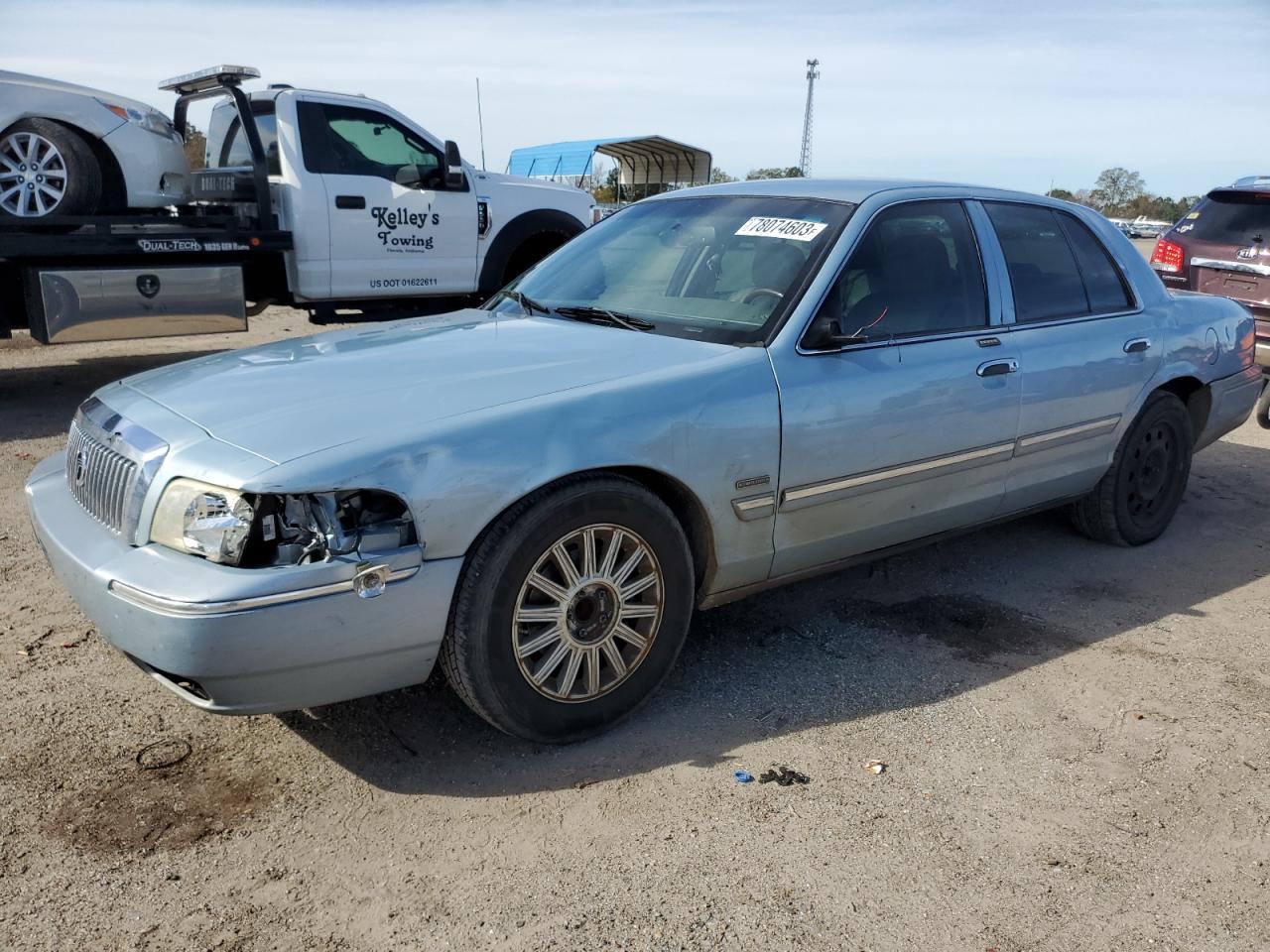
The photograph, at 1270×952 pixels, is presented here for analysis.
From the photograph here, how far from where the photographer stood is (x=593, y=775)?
122 inches

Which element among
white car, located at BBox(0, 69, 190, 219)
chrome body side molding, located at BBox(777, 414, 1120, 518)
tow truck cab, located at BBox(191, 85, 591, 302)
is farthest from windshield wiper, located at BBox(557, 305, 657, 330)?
tow truck cab, located at BBox(191, 85, 591, 302)

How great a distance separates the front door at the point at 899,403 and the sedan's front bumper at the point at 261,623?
1305 mm

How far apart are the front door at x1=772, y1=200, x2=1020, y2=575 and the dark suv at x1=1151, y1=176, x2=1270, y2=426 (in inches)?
199

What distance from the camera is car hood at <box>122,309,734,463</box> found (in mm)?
2896

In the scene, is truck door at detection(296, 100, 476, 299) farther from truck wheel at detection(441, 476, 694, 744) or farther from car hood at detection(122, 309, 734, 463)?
truck wheel at detection(441, 476, 694, 744)

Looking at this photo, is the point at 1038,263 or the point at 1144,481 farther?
the point at 1144,481

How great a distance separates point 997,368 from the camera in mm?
4117

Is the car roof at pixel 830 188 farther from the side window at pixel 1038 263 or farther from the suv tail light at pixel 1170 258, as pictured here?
the suv tail light at pixel 1170 258

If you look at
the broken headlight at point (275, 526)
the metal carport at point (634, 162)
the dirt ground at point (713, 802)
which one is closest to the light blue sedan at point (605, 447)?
the broken headlight at point (275, 526)

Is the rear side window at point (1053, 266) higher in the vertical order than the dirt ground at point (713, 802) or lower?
higher

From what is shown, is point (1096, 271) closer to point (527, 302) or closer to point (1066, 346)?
point (1066, 346)

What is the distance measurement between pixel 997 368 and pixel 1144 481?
156 cm

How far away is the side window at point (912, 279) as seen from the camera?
12.5 ft

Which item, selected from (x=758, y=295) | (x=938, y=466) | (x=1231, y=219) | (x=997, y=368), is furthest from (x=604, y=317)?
(x=1231, y=219)
